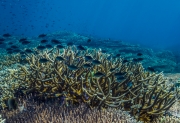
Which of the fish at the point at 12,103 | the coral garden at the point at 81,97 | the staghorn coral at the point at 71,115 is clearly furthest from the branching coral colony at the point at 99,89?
the fish at the point at 12,103

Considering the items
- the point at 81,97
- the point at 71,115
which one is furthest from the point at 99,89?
the point at 71,115

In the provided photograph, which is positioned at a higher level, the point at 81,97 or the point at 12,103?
the point at 81,97

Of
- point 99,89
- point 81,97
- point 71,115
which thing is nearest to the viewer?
point 71,115

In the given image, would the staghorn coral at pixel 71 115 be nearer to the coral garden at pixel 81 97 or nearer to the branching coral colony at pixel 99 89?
the coral garden at pixel 81 97

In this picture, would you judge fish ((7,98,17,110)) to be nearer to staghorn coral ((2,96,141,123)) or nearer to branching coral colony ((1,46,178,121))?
staghorn coral ((2,96,141,123))

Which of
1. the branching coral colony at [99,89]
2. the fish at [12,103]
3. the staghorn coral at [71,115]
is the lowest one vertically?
the staghorn coral at [71,115]

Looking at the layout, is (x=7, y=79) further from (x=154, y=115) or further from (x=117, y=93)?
(x=154, y=115)

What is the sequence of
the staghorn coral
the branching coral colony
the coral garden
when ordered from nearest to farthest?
1. the staghorn coral
2. the coral garden
3. the branching coral colony

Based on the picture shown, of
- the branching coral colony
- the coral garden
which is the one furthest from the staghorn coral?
the branching coral colony

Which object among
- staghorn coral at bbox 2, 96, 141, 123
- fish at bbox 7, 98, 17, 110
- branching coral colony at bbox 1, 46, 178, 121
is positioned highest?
branching coral colony at bbox 1, 46, 178, 121

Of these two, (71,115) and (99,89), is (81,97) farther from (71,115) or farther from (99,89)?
(71,115)

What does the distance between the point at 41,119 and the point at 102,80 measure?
210 centimetres

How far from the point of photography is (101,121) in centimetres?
399

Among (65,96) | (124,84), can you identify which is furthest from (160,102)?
(65,96)
